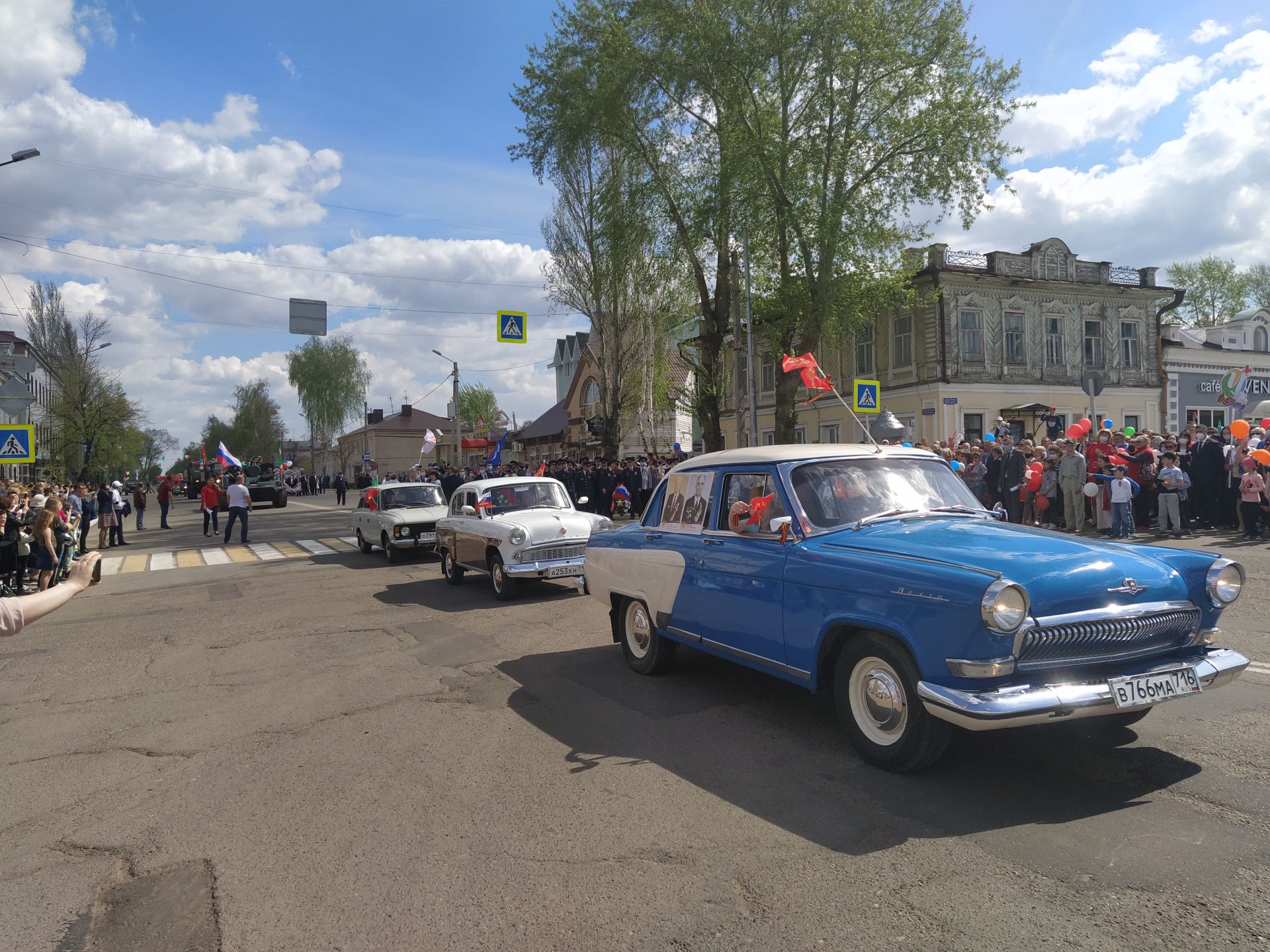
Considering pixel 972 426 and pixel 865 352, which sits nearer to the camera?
pixel 972 426

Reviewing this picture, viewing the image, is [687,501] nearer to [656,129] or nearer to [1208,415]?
[656,129]

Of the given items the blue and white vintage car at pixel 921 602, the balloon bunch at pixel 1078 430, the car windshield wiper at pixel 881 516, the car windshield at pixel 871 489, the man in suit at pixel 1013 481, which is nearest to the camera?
the blue and white vintage car at pixel 921 602

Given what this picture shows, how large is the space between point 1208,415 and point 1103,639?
39.5 meters

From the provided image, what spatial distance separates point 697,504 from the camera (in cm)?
651

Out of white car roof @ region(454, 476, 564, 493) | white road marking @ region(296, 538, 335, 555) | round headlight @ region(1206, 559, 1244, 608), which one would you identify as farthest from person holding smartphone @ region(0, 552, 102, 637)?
white road marking @ region(296, 538, 335, 555)

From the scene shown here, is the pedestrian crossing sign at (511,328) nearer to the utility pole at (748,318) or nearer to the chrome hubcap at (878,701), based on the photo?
the utility pole at (748,318)

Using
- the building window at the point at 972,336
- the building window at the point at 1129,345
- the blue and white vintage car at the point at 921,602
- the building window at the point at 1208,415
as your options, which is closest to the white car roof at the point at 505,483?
the blue and white vintage car at the point at 921,602

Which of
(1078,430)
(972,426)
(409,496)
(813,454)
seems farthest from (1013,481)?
(972,426)

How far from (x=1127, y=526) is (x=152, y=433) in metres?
109

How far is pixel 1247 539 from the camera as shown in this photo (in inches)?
532

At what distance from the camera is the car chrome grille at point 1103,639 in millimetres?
4148

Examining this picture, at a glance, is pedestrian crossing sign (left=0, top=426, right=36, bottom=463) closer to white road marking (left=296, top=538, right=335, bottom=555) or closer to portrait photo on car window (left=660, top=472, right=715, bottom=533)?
white road marking (left=296, top=538, right=335, bottom=555)

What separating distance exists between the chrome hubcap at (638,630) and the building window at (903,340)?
28.8 meters

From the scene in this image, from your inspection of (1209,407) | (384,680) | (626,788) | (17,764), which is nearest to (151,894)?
(626,788)
